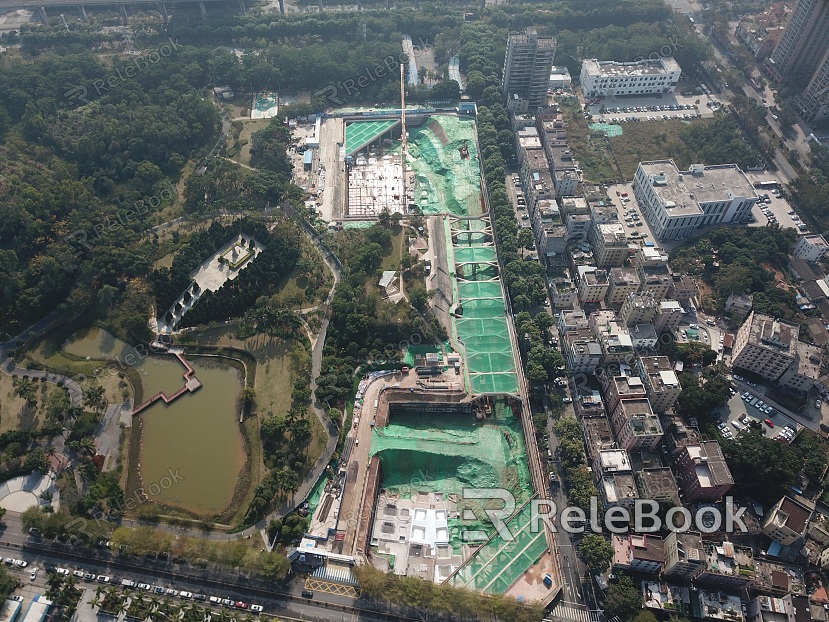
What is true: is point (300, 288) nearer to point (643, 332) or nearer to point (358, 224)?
point (358, 224)

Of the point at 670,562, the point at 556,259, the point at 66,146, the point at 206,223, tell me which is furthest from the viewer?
the point at 66,146

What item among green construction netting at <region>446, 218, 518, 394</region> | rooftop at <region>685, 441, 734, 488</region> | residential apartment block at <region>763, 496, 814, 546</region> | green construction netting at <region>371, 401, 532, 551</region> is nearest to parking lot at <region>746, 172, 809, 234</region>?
green construction netting at <region>446, 218, 518, 394</region>

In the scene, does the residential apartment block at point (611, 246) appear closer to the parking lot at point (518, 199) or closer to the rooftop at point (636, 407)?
the parking lot at point (518, 199)

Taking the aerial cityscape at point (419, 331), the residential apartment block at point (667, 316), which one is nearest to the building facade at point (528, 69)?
the aerial cityscape at point (419, 331)

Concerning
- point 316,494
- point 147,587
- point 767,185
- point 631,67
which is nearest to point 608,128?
point 631,67

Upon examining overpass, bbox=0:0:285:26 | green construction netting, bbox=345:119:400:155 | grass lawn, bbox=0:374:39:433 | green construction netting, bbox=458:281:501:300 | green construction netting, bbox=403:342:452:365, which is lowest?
grass lawn, bbox=0:374:39:433

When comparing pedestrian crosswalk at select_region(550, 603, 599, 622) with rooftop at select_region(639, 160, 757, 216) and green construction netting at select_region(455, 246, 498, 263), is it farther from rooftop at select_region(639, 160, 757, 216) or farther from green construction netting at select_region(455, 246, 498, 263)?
rooftop at select_region(639, 160, 757, 216)

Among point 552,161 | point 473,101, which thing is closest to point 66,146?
point 473,101

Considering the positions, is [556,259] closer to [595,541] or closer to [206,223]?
[595,541]
